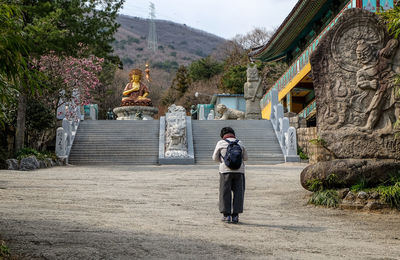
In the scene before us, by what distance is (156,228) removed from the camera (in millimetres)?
4648

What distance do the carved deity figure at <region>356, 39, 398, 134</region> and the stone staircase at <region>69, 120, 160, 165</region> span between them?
10508 millimetres

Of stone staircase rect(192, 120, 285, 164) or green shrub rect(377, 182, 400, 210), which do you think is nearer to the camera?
green shrub rect(377, 182, 400, 210)

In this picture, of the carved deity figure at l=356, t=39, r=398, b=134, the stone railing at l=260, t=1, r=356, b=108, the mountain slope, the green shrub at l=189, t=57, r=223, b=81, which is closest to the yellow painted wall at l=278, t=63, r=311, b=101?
the stone railing at l=260, t=1, r=356, b=108

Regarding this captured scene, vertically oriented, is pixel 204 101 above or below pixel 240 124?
above

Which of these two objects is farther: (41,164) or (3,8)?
(41,164)

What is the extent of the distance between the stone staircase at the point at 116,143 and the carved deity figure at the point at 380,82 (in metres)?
10.5

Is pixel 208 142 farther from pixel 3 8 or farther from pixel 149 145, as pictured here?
pixel 3 8

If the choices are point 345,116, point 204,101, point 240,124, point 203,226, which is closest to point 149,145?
point 240,124

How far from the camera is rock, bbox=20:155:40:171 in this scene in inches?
483

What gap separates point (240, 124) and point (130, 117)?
28.1 ft

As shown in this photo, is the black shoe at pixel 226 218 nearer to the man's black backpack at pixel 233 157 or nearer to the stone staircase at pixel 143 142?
the man's black backpack at pixel 233 157

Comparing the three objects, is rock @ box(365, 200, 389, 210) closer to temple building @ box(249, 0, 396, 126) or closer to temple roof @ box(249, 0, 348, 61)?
temple building @ box(249, 0, 396, 126)

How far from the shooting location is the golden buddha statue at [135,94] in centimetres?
2591

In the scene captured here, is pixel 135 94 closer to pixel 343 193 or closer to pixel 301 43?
pixel 301 43
